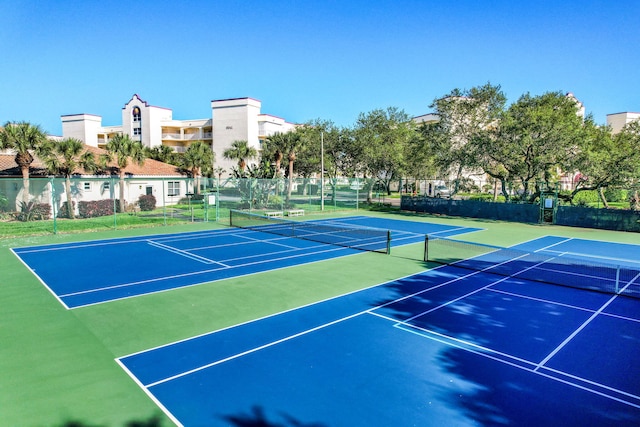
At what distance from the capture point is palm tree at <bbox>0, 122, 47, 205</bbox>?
24672mm

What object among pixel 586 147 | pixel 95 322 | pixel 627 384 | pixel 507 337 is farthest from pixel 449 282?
pixel 586 147

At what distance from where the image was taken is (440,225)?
2809 centimetres

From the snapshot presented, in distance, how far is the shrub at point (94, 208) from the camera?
29.0 m

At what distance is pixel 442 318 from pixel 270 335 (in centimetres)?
403

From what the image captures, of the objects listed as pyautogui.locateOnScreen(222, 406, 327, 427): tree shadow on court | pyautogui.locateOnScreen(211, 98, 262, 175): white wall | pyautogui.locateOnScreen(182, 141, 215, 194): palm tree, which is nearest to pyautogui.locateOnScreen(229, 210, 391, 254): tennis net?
pyautogui.locateOnScreen(222, 406, 327, 427): tree shadow on court

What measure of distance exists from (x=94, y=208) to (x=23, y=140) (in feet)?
21.2

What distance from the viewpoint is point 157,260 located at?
15.4 metres

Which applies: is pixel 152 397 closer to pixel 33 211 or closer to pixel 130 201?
pixel 33 211

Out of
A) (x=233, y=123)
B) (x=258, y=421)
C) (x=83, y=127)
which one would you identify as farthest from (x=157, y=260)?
(x=83, y=127)

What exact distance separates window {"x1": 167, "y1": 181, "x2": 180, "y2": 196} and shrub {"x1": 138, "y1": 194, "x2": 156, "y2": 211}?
2.44 m

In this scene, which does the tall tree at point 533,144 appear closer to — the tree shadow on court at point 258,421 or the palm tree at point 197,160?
the palm tree at point 197,160

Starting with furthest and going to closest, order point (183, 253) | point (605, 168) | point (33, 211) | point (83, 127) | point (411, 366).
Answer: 1. point (83, 127)
2. point (605, 168)
3. point (33, 211)
4. point (183, 253)
5. point (411, 366)

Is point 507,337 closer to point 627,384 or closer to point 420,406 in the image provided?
point 627,384

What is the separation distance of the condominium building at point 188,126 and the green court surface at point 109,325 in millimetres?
41190
